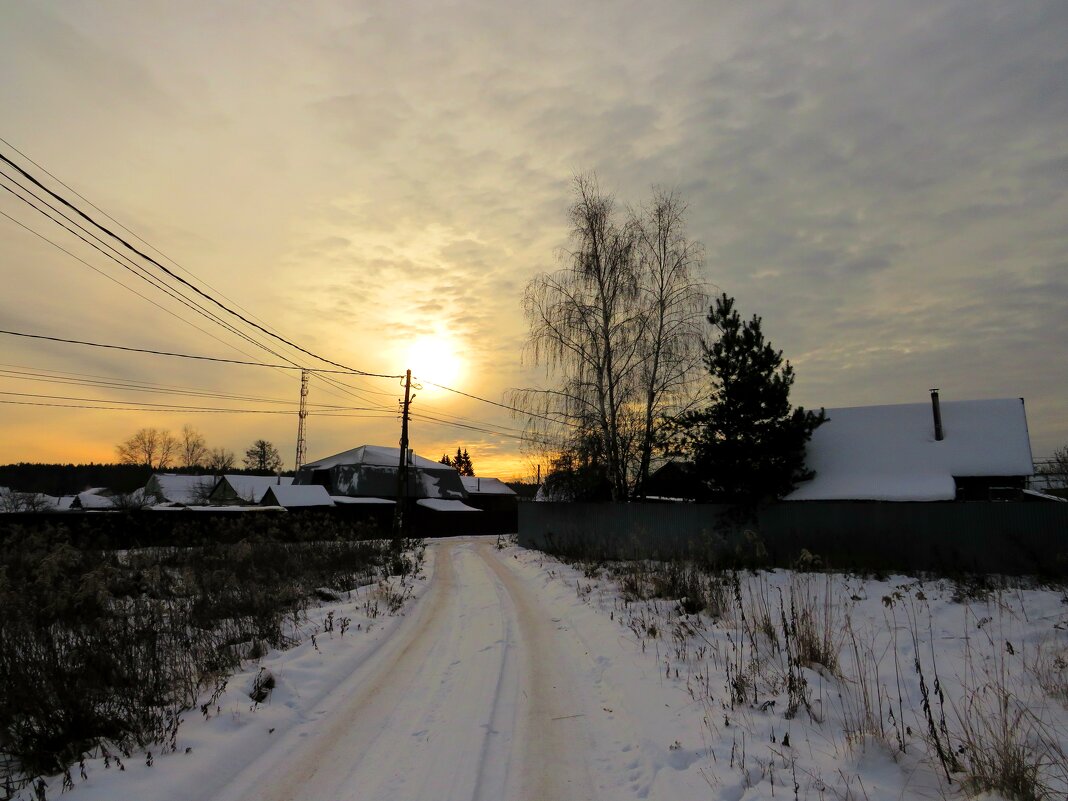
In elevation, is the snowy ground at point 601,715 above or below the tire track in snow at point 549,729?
above

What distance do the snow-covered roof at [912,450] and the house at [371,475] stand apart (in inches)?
1384

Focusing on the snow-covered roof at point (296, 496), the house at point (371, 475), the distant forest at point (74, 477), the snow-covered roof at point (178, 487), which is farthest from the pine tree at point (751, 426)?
the distant forest at point (74, 477)

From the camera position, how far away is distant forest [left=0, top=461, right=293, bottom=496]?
85.2 metres

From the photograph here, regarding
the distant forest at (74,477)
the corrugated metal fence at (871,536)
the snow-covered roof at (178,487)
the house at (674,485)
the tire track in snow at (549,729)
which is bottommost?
the tire track in snow at (549,729)

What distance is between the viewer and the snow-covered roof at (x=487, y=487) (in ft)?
239

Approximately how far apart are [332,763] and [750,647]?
501 cm

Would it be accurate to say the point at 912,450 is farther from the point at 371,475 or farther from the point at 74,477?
the point at 74,477

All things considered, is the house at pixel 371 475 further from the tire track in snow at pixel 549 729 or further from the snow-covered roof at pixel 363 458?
the tire track in snow at pixel 549 729

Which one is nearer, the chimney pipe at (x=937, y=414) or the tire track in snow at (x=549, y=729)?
the tire track in snow at (x=549, y=729)

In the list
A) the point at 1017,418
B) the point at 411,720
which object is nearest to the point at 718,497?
the point at 1017,418

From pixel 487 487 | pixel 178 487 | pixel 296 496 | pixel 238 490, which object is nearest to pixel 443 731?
pixel 296 496

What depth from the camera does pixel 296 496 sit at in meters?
41.4

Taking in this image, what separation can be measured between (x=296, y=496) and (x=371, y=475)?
341 inches

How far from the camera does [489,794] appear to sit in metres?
3.88
